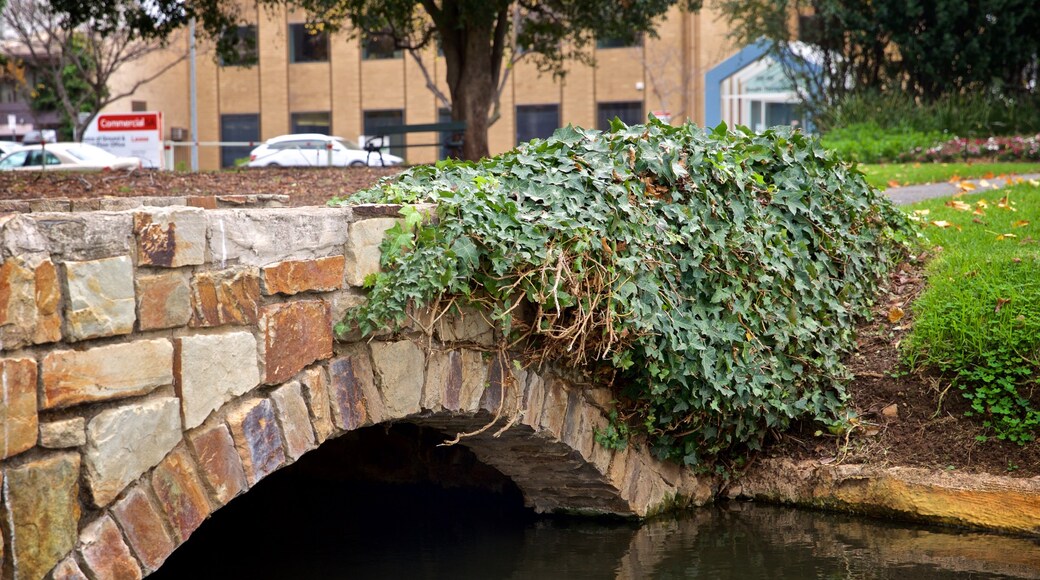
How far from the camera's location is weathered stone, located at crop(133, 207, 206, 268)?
3484 mm

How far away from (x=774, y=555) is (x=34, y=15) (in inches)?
1239

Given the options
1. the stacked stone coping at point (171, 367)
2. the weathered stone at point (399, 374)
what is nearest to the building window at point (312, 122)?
the stacked stone coping at point (171, 367)

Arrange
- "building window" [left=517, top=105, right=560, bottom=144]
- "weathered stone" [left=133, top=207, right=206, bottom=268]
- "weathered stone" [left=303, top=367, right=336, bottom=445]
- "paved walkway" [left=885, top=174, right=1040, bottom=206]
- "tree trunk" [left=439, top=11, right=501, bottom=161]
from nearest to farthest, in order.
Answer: "weathered stone" [left=133, top=207, right=206, bottom=268] → "weathered stone" [left=303, top=367, right=336, bottom=445] → "paved walkway" [left=885, top=174, right=1040, bottom=206] → "tree trunk" [left=439, top=11, right=501, bottom=161] → "building window" [left=517, top=105, right=560, bottom=144]

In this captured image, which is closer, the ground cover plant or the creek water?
the ground cover plant

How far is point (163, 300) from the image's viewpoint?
3.56 metres

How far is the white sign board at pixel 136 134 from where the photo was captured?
25734 mm

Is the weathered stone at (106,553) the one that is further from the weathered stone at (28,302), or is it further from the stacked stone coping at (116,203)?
the stacked stone coping at (116,203)

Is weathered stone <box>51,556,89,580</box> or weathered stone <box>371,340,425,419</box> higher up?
weathered stone <box>371,340,425,419</box>

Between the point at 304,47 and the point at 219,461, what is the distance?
125ft

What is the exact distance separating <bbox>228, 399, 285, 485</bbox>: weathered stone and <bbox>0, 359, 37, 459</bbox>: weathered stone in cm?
81

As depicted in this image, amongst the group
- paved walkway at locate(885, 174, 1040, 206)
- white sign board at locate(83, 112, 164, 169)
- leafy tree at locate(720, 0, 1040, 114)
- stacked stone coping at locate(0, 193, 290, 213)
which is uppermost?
leafy tree at locate(720, 0, 1040, 114)

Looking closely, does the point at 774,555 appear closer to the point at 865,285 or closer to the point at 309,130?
the point at 865,285

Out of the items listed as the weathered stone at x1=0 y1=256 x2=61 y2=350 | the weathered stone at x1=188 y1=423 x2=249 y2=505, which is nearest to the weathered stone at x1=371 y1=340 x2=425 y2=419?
the weathered stone at x1=188 y1=423 x2=249 y2=505

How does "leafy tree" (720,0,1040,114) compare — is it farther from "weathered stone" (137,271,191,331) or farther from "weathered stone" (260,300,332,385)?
"weathered stone" (137,271,191,331)
